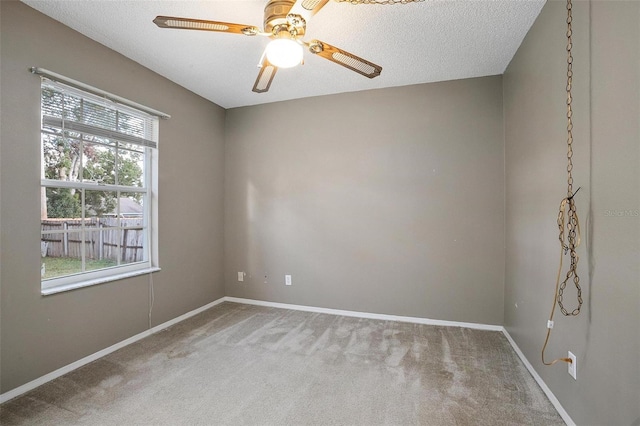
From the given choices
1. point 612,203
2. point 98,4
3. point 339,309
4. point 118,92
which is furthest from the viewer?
point 339,309

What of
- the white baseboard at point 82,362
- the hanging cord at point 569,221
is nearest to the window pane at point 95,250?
the white baseboard at point 82,362

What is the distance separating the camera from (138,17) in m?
2.11

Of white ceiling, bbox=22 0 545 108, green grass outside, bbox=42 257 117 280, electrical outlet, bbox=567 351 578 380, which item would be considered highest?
white ceiling, bbox=22 0 545 108

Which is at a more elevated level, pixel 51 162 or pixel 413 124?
pixel 413 124

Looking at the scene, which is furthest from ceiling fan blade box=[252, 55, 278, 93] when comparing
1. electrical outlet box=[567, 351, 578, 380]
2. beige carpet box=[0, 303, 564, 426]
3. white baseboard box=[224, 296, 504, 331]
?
white baseboard box=[224, 296, 504, 331]

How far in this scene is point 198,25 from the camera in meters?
1.54

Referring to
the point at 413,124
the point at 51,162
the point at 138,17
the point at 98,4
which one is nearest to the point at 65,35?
the point at 98,4

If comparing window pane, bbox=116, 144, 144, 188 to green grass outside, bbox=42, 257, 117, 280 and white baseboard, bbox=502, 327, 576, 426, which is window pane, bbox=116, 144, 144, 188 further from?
white baseboard, bbox=502, 327, 576, 426

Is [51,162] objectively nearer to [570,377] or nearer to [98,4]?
[98,4]

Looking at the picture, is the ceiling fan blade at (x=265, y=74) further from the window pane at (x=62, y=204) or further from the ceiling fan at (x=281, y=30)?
the window pane at (x=62, y=204)

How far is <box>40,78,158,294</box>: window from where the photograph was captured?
7.10ft

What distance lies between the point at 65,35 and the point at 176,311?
2.63 metres

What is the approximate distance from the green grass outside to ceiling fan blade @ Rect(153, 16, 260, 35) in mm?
1875

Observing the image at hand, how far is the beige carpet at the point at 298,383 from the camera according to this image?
68.5 inches
